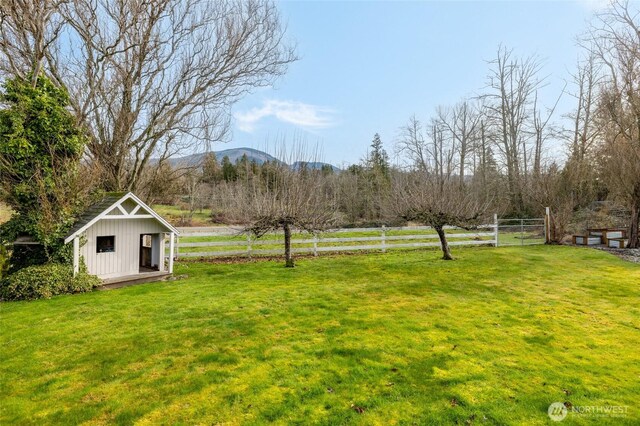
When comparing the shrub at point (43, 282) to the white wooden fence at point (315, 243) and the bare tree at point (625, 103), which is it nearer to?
the white wooden fence at point (315, 243)

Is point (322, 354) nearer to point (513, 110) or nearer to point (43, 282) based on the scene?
point (43, 282)

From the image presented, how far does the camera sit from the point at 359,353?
3967 mm

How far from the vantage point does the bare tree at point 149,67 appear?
980cm

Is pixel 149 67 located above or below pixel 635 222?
above

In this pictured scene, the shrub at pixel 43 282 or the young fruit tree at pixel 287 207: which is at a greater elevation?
the young fruit tree at pixel 287 207

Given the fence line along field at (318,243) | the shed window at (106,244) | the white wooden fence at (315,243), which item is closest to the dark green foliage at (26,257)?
the shed window at (106,244)

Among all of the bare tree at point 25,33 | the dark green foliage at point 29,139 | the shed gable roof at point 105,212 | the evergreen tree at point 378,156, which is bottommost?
the shed gable roof at point 105,212

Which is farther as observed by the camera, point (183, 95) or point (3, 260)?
point (183, 95)

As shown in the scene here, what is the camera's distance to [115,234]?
7836mm

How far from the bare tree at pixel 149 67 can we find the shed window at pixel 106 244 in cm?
332

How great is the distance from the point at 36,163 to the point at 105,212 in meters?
1.75

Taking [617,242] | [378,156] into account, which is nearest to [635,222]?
[617,242]

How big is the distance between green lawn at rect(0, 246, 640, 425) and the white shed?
0.94m

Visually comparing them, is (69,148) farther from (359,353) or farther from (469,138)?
(469,138)
